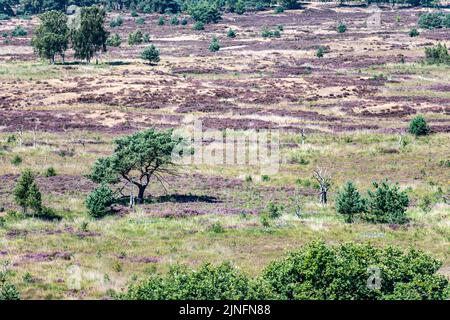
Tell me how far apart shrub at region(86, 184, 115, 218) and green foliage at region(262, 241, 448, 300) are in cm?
1763

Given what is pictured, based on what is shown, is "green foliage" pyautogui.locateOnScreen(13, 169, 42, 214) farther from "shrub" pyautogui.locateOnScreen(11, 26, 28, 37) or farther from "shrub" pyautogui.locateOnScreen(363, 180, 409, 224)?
"shrub" pyautogui.locateOnScreen(11, 26, 28, 37)

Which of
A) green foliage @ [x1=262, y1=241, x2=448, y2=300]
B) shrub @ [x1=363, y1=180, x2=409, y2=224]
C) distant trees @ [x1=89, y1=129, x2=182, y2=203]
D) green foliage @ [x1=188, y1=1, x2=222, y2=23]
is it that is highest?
green foliage @ [x1=188, y1=1, x2=222, y2=23]

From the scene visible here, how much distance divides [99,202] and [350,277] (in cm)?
1997

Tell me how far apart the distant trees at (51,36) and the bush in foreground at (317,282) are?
87.7m

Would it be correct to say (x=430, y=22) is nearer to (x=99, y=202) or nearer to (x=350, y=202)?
(x=350, y=202)

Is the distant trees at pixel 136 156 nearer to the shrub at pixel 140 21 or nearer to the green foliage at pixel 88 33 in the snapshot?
the green foliage at pixel 88 33

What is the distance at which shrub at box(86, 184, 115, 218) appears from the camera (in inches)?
1342

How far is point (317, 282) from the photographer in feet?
56.6

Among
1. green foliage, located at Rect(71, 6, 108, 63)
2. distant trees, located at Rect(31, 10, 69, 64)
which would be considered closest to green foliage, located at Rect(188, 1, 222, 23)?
green foliage, located at Rect(71, 6, 108, 63)

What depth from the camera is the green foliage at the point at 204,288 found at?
16281 mm

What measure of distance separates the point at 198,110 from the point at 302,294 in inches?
2166

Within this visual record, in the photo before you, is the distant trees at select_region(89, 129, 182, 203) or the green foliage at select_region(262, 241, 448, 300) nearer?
the green foliage at select_region(262, 241, 448, 300)

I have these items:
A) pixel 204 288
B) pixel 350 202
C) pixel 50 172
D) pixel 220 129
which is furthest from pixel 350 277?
pixel 220 129

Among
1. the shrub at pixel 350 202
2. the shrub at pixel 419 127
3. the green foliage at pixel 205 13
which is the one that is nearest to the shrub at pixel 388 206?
the shrub at pixel 350 202
